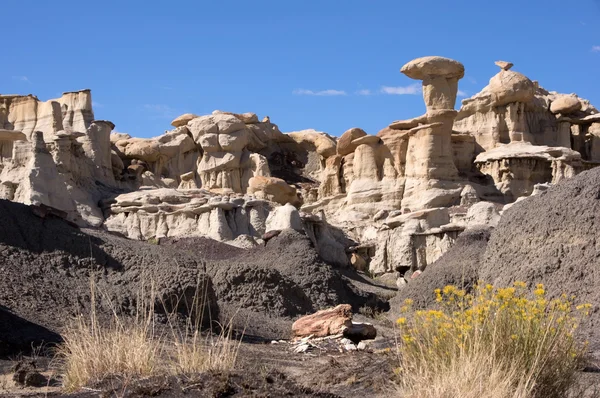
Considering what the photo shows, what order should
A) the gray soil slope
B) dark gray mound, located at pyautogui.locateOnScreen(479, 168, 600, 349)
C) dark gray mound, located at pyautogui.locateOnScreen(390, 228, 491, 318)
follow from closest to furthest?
the gray soil slope < dark gray mound, located at pyautogui.locateOnScreen(479, 168, 600, 349) < dark gray mound, located at pyautogui.locateOnScreen(390, 228, 491, 318)

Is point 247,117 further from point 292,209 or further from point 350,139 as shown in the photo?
point 292,209

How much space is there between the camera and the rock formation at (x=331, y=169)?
33.3m

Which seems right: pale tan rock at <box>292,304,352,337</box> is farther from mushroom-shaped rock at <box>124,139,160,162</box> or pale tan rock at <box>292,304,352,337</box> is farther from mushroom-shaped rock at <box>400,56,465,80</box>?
mushroom-shaped rock at <box>124,139,160,162</box>

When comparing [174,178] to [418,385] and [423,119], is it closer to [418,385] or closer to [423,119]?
[423,119]

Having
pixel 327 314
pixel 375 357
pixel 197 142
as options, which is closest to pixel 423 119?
pixel 197 142

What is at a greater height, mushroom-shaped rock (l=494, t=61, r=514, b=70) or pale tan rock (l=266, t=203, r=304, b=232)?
mushroom-shaped rock (l=494, t=61, r=514, b=70)

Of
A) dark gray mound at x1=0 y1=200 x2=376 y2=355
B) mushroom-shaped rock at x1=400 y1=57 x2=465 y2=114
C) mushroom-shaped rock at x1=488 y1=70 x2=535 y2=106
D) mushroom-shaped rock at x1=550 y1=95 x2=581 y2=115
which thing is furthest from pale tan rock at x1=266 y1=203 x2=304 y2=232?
mushroom-shaped rock at x1=550 y1=95 x2=581 y2=115

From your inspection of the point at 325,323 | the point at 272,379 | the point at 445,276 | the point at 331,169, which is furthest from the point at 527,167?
the point at 272,379

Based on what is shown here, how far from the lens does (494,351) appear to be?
23.2ft

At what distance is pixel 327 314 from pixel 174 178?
142 feet

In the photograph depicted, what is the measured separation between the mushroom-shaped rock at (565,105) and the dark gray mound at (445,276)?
1372 inches

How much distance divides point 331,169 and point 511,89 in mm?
10230

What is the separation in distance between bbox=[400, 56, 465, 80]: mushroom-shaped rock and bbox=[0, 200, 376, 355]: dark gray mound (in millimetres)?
31506

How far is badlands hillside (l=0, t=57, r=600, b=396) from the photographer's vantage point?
13758mm
